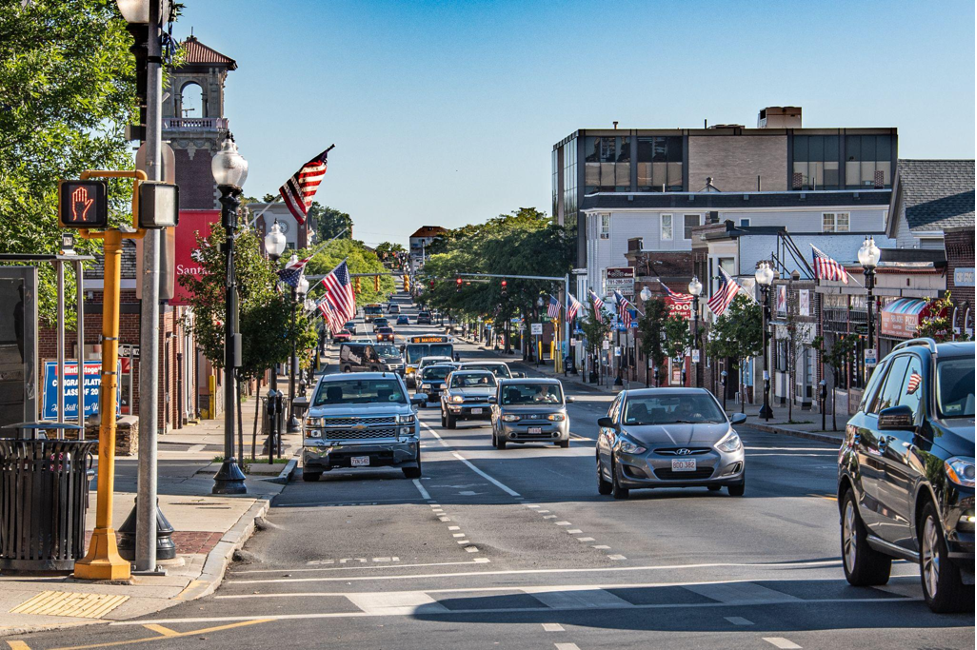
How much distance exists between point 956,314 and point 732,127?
71997mm

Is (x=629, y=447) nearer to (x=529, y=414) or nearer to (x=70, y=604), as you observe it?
(x=70, y=604)

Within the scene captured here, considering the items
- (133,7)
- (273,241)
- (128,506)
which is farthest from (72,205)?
(273,241)

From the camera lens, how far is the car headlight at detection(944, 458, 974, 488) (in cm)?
882

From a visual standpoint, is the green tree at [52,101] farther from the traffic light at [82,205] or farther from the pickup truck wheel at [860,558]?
the pickup truck wheel at [860,558]

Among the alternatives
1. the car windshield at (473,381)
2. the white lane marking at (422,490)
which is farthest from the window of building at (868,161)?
the white lane marking at (422,490)

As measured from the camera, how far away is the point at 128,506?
18.2m

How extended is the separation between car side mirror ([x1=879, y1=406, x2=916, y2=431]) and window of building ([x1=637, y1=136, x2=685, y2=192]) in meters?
99.5

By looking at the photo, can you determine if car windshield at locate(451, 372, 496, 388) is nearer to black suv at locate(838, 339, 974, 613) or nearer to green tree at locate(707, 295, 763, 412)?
green tree at locate(707, 295, 763, 412)

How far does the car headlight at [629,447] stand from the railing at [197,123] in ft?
214

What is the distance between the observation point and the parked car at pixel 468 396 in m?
43.9

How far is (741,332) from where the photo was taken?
2064 inches

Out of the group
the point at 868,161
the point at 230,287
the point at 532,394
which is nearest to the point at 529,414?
the point at 532,394

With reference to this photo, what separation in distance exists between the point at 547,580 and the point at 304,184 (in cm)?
1760

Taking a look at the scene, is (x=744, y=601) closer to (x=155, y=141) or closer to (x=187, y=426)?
(x=155, y=141)
